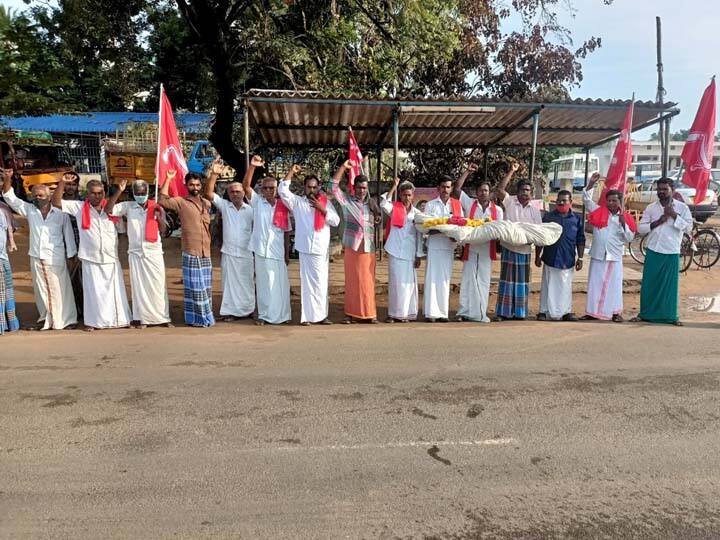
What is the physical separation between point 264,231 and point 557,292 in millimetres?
3564

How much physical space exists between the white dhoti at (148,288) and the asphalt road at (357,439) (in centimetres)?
66

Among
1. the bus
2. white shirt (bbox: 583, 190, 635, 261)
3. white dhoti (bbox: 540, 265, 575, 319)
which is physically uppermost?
the bus

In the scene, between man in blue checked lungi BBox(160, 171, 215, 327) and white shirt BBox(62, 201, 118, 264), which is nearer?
white shirt BBox(62, 201, 118, 264)

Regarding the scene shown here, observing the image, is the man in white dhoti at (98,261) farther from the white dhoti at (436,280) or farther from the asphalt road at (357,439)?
the white dhoti at (436,280)

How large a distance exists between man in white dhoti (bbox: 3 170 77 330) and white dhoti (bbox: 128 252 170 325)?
0.70 metres

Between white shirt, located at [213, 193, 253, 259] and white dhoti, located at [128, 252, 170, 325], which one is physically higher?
white shirt, located at [213, 193, 253, 259]

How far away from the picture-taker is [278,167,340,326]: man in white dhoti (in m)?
6.54

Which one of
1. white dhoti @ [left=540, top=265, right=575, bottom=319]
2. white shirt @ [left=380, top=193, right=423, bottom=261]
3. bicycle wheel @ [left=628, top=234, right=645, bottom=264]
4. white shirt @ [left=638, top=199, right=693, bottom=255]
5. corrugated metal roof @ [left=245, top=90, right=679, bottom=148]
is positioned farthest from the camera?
bicycle wheel @ [left=628, top=234, right=645, bottom=264]

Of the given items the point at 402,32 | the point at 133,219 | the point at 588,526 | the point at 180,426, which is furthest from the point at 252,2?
the point at 588,526

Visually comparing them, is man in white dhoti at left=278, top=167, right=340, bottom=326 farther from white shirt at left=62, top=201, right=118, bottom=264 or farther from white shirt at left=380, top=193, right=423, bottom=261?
white shirt at left=62, top=201, right=118, bottom=264

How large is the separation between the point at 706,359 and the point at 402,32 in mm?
7713

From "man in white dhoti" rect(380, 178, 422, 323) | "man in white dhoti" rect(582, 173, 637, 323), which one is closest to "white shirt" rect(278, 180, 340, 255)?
"man in white dhoti" rect(380, 178, 422, 323)

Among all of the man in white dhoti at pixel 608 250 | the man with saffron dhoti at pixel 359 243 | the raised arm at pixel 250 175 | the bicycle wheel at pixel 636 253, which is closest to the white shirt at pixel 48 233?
the raised arm at pixel 250 175

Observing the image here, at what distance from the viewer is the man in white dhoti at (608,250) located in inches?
267
